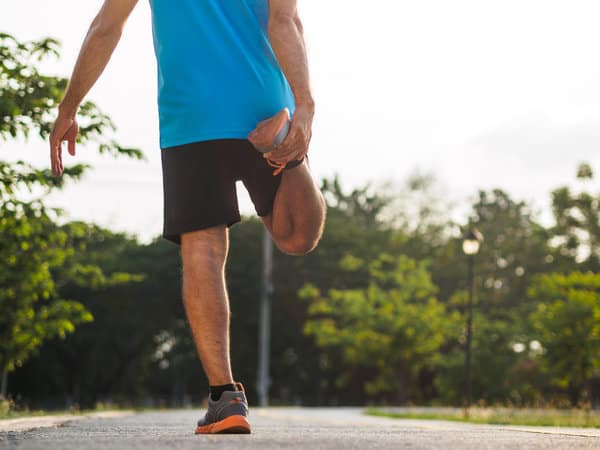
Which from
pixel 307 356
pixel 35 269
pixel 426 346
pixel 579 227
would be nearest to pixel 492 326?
pixel 426 346

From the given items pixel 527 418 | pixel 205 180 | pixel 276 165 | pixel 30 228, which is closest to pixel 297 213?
pixel 276 165

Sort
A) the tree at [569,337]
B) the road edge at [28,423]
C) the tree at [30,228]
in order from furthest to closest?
the tree at [569,337] < the tree at [30,228] < the road edge at [28,423]

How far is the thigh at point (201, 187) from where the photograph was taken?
378cm

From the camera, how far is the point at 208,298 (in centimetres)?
374

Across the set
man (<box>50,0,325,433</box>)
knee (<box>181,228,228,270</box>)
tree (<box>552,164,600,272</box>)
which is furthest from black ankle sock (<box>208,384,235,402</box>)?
tree (<box>552,164,600,272</box>)

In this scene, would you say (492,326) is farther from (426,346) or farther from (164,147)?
(164,147)

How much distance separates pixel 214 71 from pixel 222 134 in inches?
10.5

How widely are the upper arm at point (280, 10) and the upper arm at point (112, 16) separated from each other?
659 mm

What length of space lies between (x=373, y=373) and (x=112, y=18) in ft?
128

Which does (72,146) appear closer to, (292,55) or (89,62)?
(89,62)

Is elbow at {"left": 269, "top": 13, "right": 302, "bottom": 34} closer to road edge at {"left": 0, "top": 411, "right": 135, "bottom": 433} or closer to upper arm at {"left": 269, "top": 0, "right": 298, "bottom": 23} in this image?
upper arm at {"left": 269, "top": 0, "right": 298, "bottom": 23}

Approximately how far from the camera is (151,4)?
162 inches

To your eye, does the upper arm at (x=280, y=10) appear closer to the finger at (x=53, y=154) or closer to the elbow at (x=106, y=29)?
the elbow at (x=106, y=29)

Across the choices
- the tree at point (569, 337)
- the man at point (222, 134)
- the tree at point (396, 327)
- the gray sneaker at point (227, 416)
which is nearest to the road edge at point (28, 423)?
the gray sneaker at point (227, 416)
